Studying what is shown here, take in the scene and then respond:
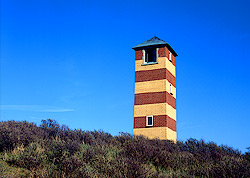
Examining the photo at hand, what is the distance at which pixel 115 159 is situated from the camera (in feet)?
33.7

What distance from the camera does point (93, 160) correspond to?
412 inches

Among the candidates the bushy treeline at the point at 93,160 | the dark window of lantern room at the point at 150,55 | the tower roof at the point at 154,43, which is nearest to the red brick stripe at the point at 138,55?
the tower roof at the point at 154,43

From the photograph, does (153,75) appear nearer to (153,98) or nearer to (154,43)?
(153,98)

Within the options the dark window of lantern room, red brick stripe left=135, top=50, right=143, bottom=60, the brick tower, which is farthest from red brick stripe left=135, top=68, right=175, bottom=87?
red brick stripe left=135, top=50, right=143, bottom=60

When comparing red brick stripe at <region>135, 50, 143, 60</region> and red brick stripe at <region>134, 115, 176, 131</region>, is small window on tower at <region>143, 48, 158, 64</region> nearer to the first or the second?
red brick stripe at <region>135, 50, 143, 60</region>

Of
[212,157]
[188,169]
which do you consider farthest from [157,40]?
[188,169]

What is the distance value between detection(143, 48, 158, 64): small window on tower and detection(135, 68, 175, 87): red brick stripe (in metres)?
0.96

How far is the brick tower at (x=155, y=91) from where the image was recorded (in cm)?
2192

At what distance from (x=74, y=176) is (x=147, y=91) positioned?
14.8 m

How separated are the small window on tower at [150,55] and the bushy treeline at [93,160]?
12.0m

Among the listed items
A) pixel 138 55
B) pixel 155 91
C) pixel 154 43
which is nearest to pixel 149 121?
pixel 155 91

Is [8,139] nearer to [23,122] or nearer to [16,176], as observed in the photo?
[16,176]

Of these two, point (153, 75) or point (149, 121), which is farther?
point (153, 75)

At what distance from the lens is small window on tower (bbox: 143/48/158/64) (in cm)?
2412
